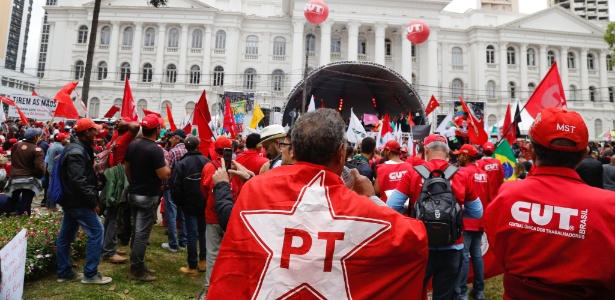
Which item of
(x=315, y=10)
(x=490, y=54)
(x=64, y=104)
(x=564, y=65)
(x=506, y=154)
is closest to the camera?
(x=506, y=154)

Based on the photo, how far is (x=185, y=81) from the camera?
37531 mm

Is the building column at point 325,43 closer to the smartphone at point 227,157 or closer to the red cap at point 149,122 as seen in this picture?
the red cap at point 149,122

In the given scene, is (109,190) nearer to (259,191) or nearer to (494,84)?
(259,191)

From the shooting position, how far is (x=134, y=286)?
4.58m

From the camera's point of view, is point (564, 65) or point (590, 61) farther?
point (590, 61)

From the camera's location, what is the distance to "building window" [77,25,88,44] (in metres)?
38.5

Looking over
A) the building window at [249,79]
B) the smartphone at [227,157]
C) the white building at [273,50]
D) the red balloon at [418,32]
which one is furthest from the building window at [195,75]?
the smartphone at [227,157]

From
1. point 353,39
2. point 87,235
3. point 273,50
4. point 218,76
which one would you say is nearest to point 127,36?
point 218,76

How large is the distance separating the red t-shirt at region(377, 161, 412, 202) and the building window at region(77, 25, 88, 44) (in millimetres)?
42953

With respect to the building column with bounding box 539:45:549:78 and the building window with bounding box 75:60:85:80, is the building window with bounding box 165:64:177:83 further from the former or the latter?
the building column with bounding box 539:45:549:78

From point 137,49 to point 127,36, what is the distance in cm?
236

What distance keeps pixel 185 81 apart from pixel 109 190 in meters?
34.1

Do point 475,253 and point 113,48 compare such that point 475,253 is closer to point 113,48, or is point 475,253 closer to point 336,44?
point 336,44

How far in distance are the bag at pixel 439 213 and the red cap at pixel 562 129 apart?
1.12 metres
